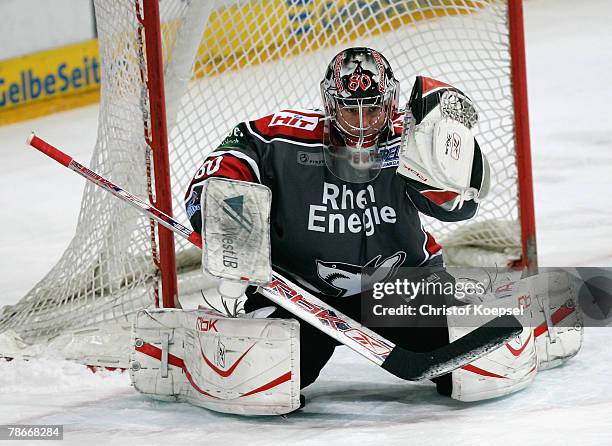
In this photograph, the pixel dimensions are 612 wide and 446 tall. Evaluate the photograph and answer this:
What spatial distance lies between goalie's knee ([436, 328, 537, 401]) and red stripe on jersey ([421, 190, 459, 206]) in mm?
343

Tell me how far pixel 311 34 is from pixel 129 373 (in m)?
1.59

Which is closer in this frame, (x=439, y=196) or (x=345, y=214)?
(x=439, y=196)

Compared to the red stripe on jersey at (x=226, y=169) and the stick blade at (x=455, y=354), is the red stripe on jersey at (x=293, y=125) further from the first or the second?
the stick blade at (x=455, y=354)

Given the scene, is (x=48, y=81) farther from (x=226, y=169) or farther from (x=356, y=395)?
(x=356, y=395)

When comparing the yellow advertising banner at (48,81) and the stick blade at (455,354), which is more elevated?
the yellow advertising banner at (48,81)

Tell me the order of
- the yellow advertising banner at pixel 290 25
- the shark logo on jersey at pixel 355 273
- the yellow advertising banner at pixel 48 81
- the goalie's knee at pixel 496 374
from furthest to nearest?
1. the yellow advertising banner at pixel 48 81
2. the yellow advertising banner at pixel 290 25
3. the shark logo on jersey at pixel 355 273
4. the goalie's knee at pixel 496 374

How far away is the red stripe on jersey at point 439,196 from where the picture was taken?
2732 millimetres

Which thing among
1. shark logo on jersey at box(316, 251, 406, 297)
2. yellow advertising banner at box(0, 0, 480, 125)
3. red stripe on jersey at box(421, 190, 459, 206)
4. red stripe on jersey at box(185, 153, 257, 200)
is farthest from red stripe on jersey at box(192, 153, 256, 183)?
yellow advertising banner at box(0, 0, 480, 125)

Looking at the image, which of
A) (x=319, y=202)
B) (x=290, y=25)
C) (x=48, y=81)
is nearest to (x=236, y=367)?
(x=319, y=202)

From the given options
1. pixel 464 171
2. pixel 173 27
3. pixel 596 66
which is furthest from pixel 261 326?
pixel 596 66

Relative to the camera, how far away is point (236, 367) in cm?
270

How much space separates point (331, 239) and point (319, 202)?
0.09 m

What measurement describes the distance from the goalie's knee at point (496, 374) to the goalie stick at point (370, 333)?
5 centimetres

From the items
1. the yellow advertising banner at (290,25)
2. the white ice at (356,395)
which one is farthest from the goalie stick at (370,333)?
the yellow advertising banner at (290,25)
